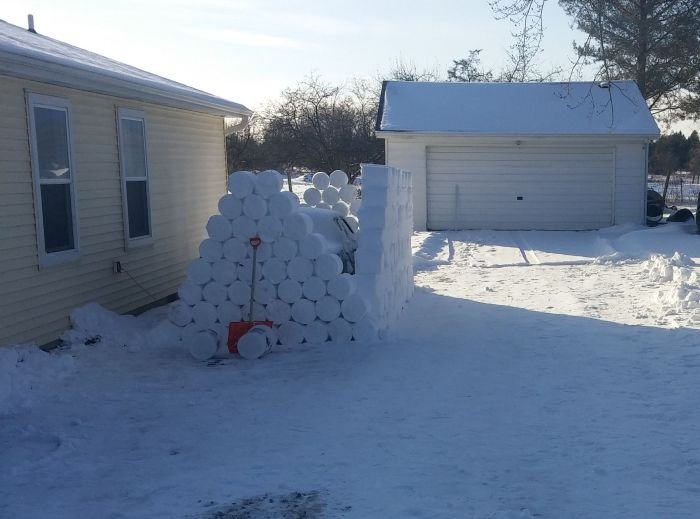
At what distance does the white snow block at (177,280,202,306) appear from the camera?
8.50m

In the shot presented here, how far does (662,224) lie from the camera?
69.4ft

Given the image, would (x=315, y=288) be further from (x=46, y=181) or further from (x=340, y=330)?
(x=46, y=181)

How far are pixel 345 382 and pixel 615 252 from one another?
34.6 feet

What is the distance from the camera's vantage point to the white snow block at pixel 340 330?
8414mm

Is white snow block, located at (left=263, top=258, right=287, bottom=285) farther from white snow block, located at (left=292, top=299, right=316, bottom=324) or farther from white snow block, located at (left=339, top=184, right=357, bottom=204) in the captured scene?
white snow block, located at (left=339, top=184, right=357, bottom=204)

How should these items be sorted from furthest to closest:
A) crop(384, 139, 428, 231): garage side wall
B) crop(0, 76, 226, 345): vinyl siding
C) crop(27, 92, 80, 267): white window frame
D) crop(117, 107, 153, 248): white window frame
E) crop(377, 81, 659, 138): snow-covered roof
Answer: crop(384, 139, 428, 231): garage side wall, crop(377, 81, 659, 138): snow-covered roof, crop(117, 107, 153, 248): white window frame, crop(27, 92, 80, 267): white window frame, crop(0, 76, 226, 345): vinyl siding

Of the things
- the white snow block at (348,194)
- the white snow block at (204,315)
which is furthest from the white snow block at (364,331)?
the white snow block at (348,194)

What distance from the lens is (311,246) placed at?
8.30 metres

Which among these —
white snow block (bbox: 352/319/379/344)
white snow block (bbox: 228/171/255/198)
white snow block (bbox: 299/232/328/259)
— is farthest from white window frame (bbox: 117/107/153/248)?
white snow block (bbox: 352/319/379/344)

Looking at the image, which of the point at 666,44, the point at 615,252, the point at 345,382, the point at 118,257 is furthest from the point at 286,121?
the point at 345,382

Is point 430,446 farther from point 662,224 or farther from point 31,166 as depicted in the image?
point 662,224

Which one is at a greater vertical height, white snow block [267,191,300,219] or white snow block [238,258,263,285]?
white snow block [267,191,300,219]

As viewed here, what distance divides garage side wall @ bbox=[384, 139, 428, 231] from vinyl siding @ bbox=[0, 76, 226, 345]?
7562mm

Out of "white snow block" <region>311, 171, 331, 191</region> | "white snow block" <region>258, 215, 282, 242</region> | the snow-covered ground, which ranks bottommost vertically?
the snow-covered ground
